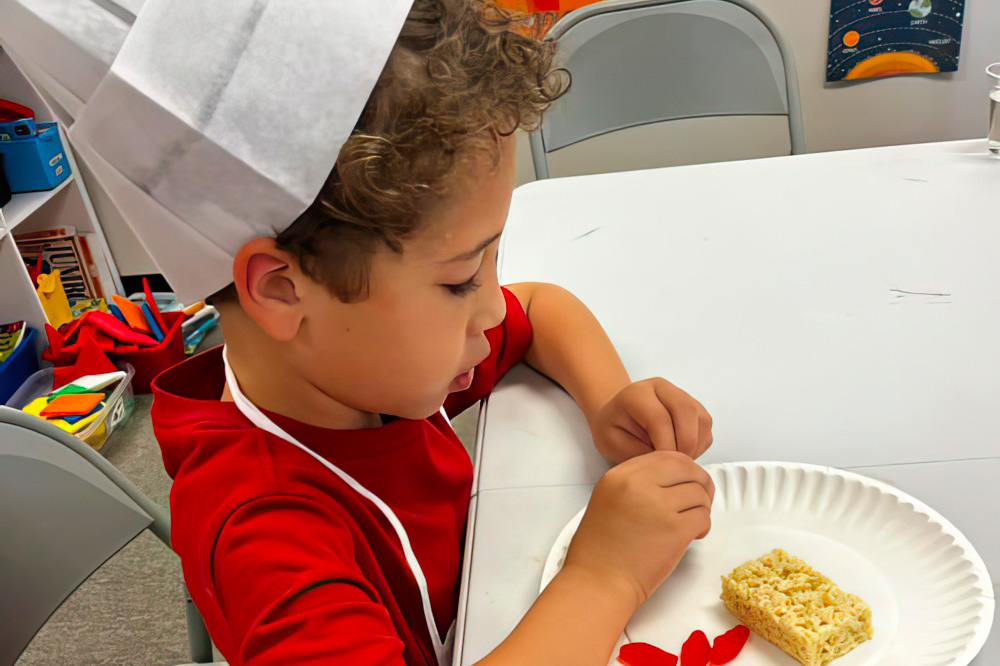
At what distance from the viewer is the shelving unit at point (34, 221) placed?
7.29ft

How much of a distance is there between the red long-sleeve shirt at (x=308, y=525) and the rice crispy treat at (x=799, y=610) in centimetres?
21

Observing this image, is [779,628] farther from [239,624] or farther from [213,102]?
[213,102]

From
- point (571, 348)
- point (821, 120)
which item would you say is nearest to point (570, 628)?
point (571, 348)

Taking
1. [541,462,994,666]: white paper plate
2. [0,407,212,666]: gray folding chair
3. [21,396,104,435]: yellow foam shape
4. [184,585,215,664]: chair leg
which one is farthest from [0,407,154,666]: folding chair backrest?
[21,396,104,435]: yellow foam shape

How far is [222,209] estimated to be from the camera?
Result: 1.79ft

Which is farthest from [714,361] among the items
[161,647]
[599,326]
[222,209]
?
[161,647]

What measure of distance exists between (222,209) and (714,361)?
1.45 feet

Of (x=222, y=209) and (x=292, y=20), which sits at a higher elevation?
(x=292, y=20)

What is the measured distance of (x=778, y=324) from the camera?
82 cm

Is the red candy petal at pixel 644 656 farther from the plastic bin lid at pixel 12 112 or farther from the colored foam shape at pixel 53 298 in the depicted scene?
the plastic bin lid at pixel 12 112

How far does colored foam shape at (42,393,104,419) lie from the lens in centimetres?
198

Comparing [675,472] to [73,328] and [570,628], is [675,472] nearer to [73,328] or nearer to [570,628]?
[570,628]

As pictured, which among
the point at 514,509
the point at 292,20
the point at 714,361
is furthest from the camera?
the point at 714,361

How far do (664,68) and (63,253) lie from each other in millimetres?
1903
